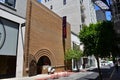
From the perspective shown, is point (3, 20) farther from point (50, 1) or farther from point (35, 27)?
point (50, 1)

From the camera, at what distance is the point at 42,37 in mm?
25125

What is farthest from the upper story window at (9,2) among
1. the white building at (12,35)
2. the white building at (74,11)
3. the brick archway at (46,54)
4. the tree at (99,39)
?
the white building at (74,11)

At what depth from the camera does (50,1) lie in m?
52.8

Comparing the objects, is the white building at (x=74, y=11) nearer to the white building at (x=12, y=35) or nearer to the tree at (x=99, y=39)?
the white building at (x=12, y=35)

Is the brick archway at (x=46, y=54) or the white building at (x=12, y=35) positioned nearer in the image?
the white building at (x=12, y=35)

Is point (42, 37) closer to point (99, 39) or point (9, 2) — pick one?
point (9, 2)

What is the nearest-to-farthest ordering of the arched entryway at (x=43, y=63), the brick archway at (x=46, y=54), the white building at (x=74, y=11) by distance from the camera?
the brick archway at (x=46, y=54)
the arched entryway at (x=43, y=63)
the white building at (x=74, y=11)

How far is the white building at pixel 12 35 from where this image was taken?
18.2 metres

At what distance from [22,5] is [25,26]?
8.91 ft

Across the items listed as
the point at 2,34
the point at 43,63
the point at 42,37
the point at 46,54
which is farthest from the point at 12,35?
the point at 43,63

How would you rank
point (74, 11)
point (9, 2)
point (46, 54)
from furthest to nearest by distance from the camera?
point (74, 11), point (46, 54), point (9, 2)

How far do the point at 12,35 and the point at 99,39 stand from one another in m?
10.0

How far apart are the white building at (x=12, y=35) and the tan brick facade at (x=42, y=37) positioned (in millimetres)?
893

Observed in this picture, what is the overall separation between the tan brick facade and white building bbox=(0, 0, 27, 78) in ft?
2.93
